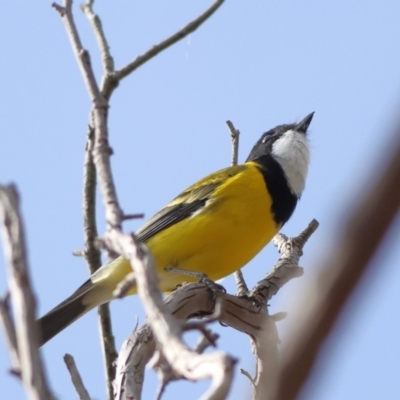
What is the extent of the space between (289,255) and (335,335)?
202 inches

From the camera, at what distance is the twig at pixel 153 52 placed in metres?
3.58

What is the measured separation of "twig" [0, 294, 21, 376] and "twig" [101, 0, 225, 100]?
1811 mm

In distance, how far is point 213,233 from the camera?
5.65 m

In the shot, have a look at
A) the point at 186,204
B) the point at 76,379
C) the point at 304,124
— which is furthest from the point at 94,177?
the point at 304,124

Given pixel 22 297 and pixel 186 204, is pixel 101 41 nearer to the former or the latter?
pixel 22 297

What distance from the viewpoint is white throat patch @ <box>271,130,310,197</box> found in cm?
702

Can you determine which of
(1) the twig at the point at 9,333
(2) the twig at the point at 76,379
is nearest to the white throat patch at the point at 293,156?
(2) the twig at the point at 76,379

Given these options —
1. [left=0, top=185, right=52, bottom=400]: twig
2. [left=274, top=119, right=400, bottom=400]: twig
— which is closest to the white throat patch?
[left=0, top=185, right=52, bottom=400]: twig

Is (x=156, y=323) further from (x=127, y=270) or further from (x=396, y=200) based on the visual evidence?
(x=127, y=270)

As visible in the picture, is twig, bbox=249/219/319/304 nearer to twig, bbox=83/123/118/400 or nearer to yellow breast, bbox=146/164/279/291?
yellow breast, bbox=146/164/279/291

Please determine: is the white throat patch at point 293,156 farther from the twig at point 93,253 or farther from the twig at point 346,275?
the twig at point 346,275

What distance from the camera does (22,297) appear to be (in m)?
1.34

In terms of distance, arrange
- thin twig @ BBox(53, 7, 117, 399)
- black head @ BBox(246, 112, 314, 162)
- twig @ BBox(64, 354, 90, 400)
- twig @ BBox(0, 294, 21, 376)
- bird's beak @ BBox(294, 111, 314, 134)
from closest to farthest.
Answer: twig @ BBox(0, 294, 21, 376)
thin twig @ BBox(53, 7, 117, 399)
twig @ BBox(64, 354, 90, 400)
black head @ BBox(246, 112, 314, 162)
bird's beak @ BBox(294, 111, 314, 134)

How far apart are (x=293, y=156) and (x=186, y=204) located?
1784 mm
